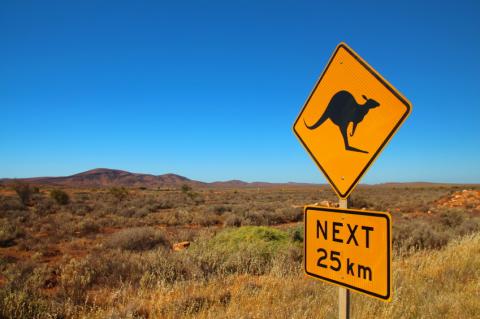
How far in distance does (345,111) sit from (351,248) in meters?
0.98

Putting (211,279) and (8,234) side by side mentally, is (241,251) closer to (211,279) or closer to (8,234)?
(211,279)

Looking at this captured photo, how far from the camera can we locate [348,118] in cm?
231

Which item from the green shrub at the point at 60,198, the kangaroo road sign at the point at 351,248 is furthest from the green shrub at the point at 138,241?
the green shrub at the point at 60,198

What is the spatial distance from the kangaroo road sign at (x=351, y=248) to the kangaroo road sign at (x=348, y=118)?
0.23 m

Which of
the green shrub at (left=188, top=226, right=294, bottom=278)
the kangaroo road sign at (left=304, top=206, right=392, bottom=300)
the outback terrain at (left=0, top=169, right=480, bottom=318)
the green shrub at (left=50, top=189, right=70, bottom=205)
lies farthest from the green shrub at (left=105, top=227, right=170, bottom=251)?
the green shrub at (left=50, top=189, right=70, bottom=205)

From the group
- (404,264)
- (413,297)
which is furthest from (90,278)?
(404,264)

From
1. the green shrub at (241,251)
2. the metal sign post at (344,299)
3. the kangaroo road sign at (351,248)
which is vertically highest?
the kangaroo road sign at (351,248)

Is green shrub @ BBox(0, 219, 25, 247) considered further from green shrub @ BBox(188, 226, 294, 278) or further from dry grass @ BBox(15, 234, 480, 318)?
dry grass @ BBox(15, 234, 480, 318)

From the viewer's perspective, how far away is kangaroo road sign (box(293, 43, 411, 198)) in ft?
6.97

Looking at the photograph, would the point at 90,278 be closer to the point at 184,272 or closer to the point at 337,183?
the point at 184,272

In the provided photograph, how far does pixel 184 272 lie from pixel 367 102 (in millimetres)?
5770

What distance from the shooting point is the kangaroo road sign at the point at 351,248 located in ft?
6.46

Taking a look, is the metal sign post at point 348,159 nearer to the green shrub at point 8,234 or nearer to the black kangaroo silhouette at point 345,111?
the black kangaroo silhouette at point 345,111

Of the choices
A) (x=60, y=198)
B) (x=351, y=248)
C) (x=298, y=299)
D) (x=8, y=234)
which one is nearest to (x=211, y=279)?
(x=298, y=299)
